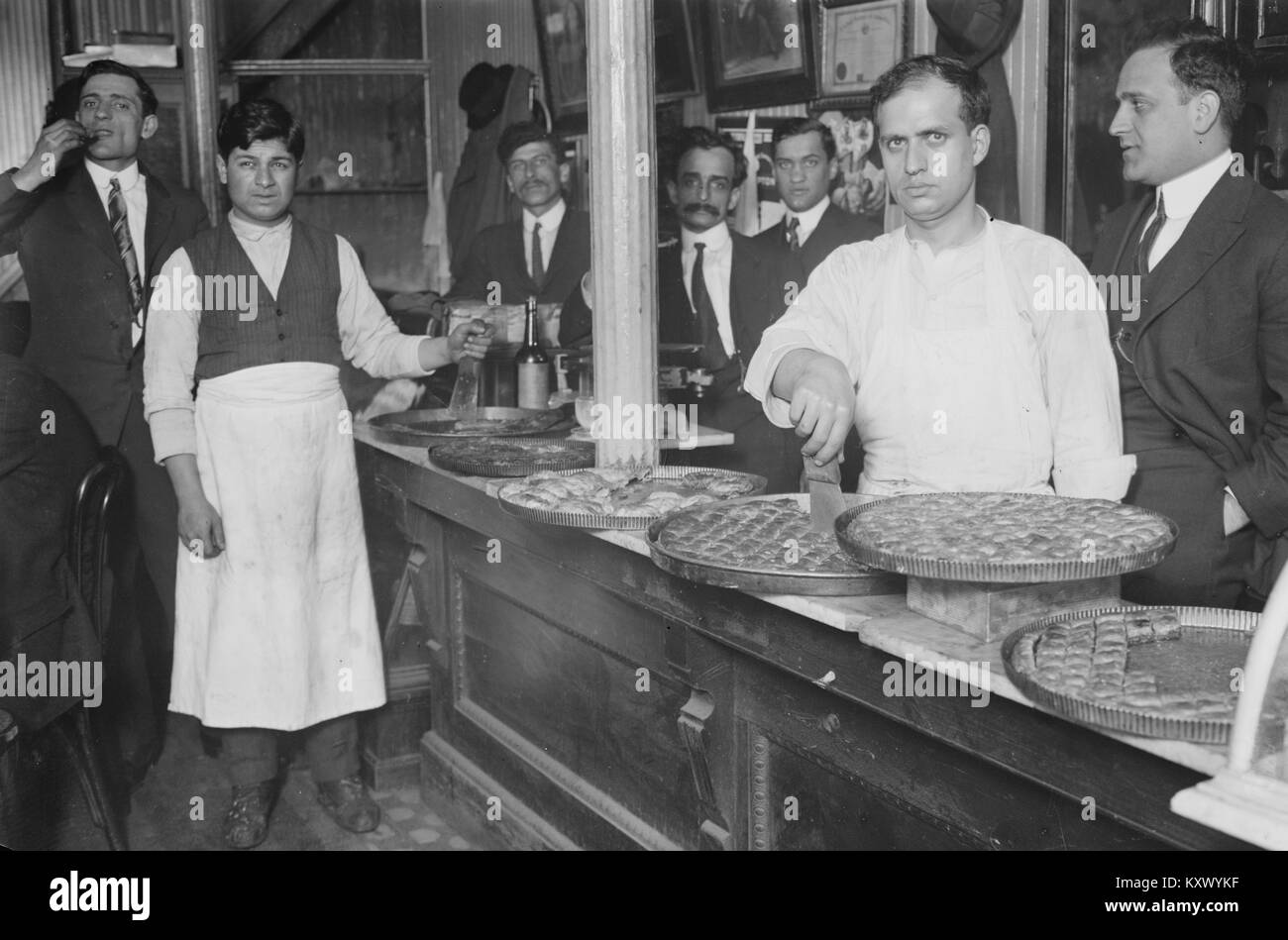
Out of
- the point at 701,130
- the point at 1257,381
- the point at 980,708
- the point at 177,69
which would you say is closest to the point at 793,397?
the point at 980,708

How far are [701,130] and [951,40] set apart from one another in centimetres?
111

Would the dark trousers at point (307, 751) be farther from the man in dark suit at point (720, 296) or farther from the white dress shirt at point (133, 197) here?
the man in dark suit at point (720, 296)

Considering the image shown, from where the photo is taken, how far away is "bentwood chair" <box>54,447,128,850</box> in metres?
3.61

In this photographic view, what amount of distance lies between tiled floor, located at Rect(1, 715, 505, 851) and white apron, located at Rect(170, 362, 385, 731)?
0.36 meters

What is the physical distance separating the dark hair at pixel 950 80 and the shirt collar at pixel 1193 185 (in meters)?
0.68

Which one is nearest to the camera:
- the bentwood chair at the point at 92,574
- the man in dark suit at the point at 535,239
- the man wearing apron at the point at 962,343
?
the man wearing apron at the point at 962,343

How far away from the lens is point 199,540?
374 cm

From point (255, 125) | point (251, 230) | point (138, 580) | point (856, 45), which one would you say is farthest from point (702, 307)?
point (138, 580)

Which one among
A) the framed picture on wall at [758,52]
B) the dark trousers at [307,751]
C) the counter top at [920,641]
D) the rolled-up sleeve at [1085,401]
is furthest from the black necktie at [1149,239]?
the dark trousers at [307,751]

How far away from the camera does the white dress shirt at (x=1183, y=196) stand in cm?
301

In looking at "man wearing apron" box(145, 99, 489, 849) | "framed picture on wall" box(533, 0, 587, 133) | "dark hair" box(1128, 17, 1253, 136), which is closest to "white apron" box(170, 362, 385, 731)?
"man wearing apron" box(145, 99, 489, 849)

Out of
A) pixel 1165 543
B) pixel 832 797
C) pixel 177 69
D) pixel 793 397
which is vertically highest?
pixel 177 69

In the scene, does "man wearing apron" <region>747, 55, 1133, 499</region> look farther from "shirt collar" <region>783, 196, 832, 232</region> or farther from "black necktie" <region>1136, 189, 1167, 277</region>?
"shirt collar" <region>783, 196, 832, 232</region>
